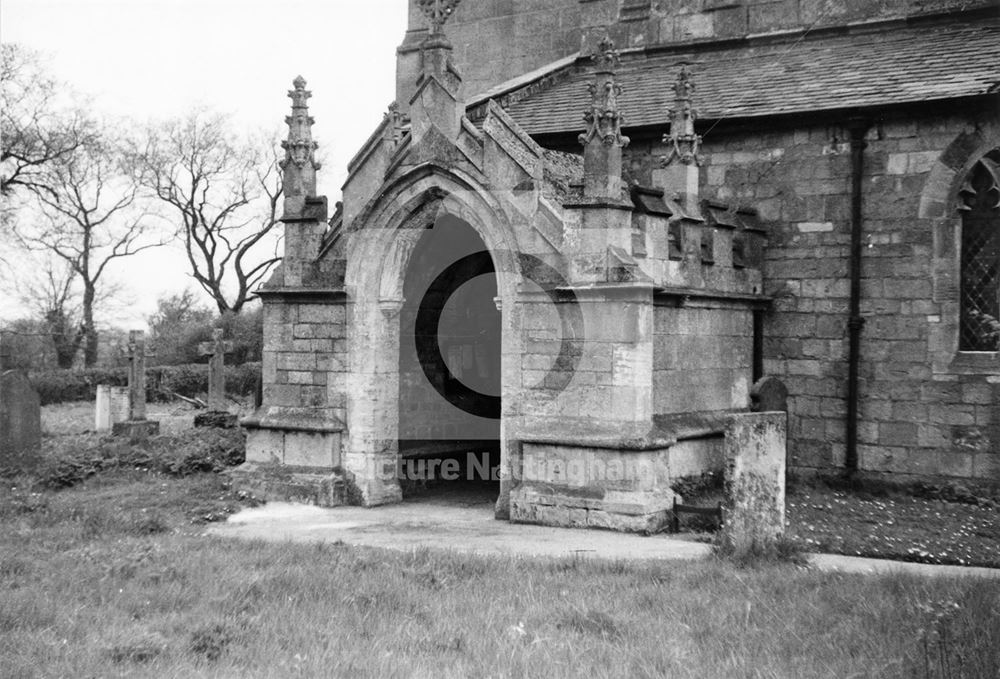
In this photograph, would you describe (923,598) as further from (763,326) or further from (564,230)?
(763,326)

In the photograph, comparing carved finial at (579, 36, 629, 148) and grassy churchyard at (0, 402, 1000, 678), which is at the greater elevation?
carved finial at (579, 36, 629, 148)

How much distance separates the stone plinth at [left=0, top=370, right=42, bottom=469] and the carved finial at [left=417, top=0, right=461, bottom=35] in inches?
258

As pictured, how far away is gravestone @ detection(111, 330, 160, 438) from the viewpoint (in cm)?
2053

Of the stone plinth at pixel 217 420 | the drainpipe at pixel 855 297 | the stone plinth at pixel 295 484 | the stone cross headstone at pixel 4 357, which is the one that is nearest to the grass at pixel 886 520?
the drainpipe at pixel 855 297

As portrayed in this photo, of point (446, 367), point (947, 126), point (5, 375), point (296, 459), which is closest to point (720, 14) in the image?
point (947, 126)

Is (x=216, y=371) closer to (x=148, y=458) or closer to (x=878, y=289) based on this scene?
(x=148, y=458)

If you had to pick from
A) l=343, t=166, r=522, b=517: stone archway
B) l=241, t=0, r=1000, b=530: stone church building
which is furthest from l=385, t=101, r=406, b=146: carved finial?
l=343, t=166, r=522, b=517: stone archway

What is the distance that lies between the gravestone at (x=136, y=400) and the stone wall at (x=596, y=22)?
23.5 feet

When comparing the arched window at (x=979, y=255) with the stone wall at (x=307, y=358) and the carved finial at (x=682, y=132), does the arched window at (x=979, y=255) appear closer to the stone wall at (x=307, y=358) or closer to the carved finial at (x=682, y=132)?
the carved finial at (x=682, y=132)

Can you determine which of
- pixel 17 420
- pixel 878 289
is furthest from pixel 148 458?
pixel 878 289

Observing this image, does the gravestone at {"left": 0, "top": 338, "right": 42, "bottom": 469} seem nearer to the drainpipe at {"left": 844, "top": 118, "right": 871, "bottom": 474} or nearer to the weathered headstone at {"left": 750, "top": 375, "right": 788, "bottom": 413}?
the weathered headstone at {"left": 750, "top": 375, "right": 788, "bottom": 413}

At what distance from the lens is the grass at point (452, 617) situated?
22.1 ft

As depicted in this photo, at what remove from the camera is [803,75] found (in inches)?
594

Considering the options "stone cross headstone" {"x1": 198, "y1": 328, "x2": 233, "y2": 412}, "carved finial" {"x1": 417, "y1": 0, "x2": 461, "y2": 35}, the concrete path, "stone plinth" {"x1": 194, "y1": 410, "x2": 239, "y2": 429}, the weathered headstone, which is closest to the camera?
the concrete path
